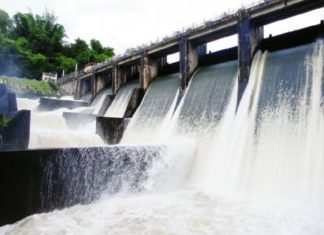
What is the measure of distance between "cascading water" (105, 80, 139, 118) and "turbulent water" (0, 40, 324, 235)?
552 cm

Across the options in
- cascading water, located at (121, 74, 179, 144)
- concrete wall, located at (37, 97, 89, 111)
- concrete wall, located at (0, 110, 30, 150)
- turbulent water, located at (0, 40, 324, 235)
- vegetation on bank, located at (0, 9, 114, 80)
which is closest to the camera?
turbulent water, located at (0, 40, 324, 235)

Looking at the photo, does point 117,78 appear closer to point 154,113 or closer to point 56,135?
point 154,113

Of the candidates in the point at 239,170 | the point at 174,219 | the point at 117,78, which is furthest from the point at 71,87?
the point at 174,219

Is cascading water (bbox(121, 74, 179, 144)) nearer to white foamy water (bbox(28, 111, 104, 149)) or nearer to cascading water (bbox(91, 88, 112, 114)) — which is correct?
white foamy water (bbox(28, 111, 104, 149))

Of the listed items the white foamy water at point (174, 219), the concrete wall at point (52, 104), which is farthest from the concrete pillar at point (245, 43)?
the concrete wall at point (52, 104)

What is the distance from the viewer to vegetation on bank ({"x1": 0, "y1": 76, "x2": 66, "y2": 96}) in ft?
70.0

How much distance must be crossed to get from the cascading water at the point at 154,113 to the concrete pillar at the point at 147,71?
1.81 feet

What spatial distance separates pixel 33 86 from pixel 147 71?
12.2 m

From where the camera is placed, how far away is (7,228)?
5441mm

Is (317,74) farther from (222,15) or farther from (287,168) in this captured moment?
(222,15)

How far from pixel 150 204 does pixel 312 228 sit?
10.3ft

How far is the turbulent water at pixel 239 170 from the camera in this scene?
5375 mm

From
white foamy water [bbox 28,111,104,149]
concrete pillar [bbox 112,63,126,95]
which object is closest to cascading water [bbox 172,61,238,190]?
white foamy water [bbox 28,111,104,149]

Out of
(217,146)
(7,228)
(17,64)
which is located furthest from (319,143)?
(17,64)
